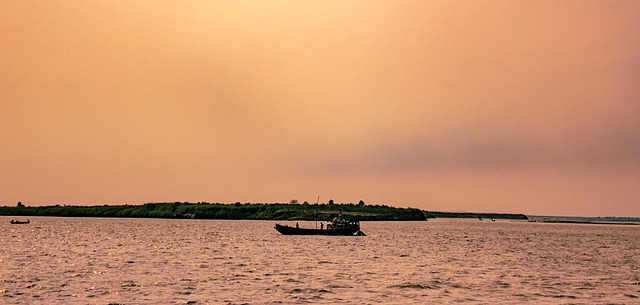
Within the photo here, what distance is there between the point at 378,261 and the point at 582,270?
20.1 metres

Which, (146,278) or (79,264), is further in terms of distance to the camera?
(79,264)

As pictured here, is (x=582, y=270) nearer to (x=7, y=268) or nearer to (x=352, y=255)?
(x=352, y=255)

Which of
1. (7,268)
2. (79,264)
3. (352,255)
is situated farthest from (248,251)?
(7,268)

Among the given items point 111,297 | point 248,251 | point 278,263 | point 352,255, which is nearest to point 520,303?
point 111,297

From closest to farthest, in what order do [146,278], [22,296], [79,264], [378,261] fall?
[22,296] → [146,278] → [79,264] → [378,261]

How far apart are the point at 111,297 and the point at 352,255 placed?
4198cm

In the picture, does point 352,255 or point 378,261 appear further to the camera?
point 352,255

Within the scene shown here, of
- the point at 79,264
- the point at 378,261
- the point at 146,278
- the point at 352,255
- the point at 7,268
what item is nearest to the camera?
the point at 146,278

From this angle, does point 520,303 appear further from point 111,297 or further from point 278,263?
point 278,263

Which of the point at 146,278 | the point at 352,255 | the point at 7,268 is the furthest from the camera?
the point at 352,255

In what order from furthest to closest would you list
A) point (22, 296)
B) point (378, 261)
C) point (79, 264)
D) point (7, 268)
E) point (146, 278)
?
point (378, 261) → point (79, 264) → point (7, 268) → point (146, 278) → point (22, 296)

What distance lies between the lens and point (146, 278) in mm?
52406

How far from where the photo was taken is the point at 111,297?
4178 cm

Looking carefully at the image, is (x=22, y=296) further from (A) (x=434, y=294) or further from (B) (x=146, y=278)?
(A) (x=434, y=294)
